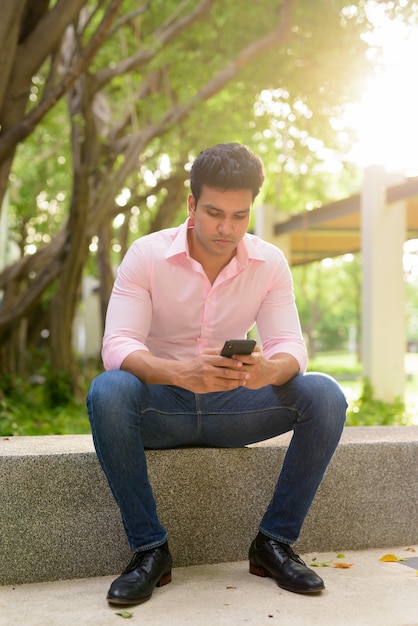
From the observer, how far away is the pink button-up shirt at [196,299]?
3.48 meters

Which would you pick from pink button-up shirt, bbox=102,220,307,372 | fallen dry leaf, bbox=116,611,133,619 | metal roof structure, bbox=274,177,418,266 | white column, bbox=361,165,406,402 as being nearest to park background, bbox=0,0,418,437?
white column, bbox=361,165,406,402

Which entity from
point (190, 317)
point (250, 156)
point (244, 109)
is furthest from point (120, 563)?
point (244, 109)

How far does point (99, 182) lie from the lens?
11.2 m

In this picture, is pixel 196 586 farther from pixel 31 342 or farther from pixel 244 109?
pixel 31 342

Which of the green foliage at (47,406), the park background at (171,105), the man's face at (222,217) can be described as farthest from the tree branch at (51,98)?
the man's face at (222,217)

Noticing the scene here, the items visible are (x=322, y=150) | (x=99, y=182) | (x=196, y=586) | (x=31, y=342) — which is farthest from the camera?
(x=31, y=342)

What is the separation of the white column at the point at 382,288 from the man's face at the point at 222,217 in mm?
9693

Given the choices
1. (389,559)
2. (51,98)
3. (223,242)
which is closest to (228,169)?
(223,242)

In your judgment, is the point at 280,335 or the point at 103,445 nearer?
the point at 103,445

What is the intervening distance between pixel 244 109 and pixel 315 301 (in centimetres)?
4034

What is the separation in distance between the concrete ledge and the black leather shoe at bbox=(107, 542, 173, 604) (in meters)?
0.35

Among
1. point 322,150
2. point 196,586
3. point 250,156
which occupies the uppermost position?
point 322,150

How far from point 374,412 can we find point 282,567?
25.4ft

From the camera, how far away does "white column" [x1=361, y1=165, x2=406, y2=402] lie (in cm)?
1291
